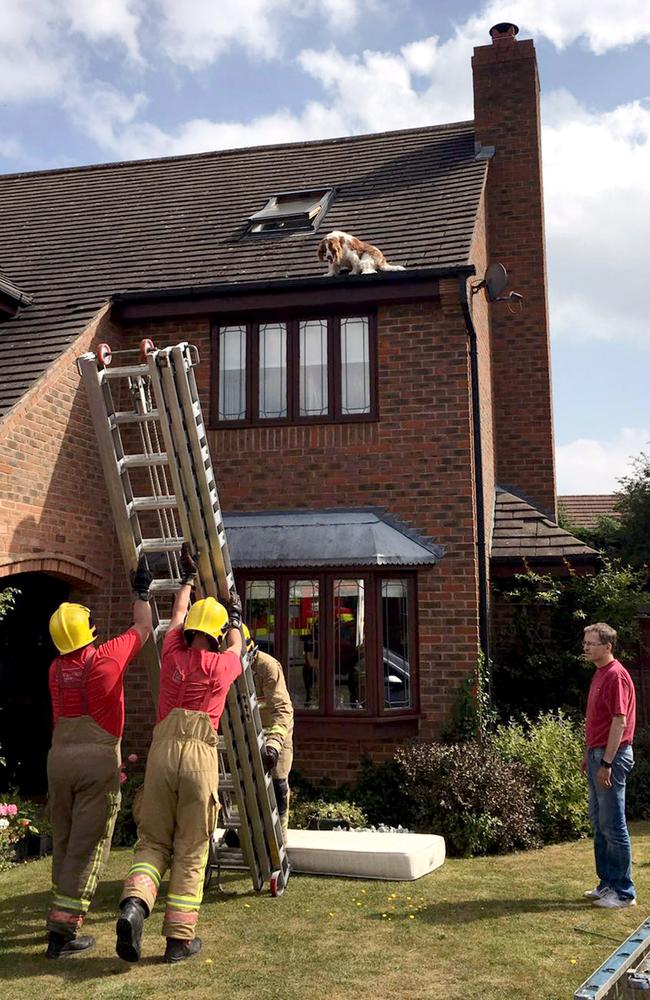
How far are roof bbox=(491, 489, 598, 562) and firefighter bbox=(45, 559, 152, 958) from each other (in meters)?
6.30

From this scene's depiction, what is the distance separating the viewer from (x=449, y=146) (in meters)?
13.1

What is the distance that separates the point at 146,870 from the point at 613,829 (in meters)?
2.99

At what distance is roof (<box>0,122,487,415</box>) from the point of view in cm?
987

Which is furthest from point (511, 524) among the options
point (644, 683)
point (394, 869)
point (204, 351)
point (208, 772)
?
point (208, 772)

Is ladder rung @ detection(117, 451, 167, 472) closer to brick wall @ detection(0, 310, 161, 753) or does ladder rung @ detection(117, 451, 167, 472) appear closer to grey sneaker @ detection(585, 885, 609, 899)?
brick wall @ detection(0, 310, 161, 753)

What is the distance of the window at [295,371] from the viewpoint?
31.3ft

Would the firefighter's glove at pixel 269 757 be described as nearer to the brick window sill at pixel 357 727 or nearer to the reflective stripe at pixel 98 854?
the reflective stripe at pixel 98 854

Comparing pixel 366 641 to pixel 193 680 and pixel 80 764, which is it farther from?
pixel 80 764

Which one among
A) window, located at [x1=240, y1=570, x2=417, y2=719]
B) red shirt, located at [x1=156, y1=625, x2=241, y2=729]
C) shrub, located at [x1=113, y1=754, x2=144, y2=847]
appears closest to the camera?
red shirt, located at [x1=156, y1=625, x2=241, y2=729]

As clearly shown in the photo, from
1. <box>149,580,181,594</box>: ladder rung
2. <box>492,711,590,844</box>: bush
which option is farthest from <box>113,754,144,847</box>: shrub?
<box>492,711,590,844</box>: bush

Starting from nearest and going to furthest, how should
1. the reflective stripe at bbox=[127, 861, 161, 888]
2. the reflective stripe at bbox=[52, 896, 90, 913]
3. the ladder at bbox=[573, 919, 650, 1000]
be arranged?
the ladder at bbox=[573, 919, 650, 1000], the reflective stripe at bbox=[127, 861, 161, 888], the reflective stripe at bbox=[52, 896, 90, 913]

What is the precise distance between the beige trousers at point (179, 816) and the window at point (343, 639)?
153 inches

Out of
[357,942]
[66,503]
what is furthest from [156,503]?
[66,503]

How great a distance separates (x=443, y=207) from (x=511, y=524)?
13.5 feet
